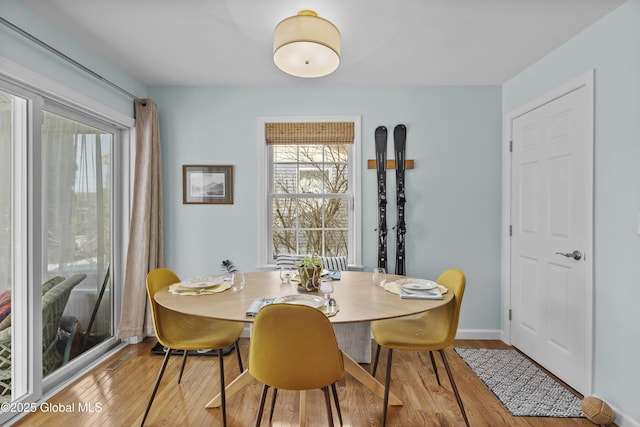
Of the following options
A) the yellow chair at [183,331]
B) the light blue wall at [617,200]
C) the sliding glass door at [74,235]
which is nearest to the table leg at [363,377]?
the yellow chair at [183,331]

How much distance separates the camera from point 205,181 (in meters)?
3.32

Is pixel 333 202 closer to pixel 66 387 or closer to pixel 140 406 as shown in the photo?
pixel 140 406

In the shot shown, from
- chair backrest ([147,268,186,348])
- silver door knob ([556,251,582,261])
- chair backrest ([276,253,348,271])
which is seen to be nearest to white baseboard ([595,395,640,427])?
silver door knob ([556,251,582,261])

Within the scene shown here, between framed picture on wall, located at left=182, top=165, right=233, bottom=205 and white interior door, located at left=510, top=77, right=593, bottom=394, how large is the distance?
2683 mm

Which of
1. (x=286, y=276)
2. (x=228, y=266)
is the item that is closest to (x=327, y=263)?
(x=286, y=276)

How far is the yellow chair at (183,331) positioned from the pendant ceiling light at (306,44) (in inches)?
60.3

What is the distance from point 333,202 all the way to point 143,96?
212cm

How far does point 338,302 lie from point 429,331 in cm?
71

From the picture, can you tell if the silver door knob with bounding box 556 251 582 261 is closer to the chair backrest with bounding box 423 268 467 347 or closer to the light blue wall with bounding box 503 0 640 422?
the light blue wall with bounding box 503 0 640 422

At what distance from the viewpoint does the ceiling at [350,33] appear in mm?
1995

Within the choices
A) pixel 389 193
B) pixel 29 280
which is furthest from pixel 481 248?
pixel 29 280

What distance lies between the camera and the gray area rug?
2098 mm

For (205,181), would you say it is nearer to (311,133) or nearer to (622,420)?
(311,133)

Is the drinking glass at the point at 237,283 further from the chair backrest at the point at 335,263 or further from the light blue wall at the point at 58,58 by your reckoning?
the light blue wall at the point at 58,58
